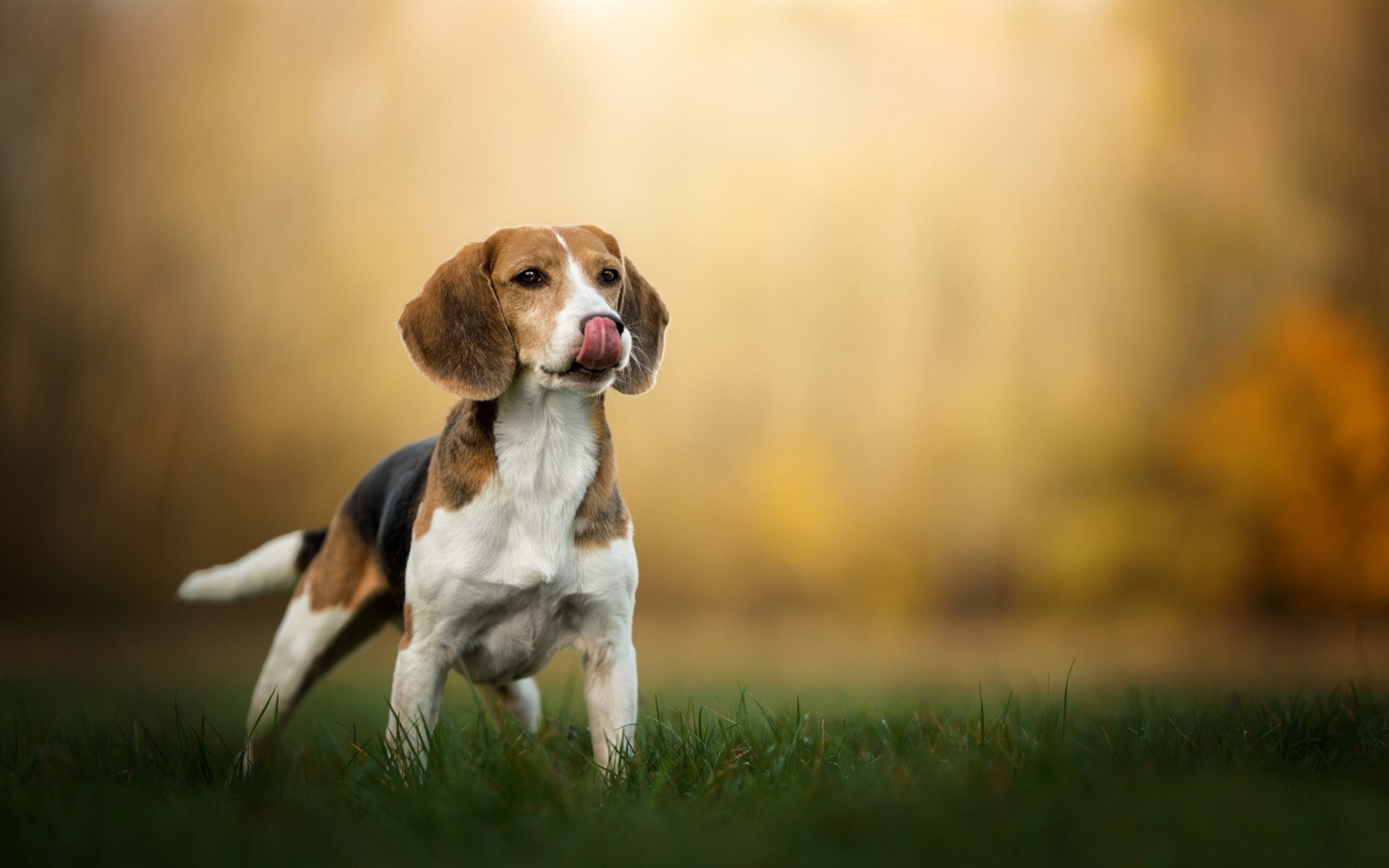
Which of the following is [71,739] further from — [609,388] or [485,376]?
[609,388]

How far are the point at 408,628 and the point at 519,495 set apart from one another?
0.63m

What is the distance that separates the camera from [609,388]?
426 cm

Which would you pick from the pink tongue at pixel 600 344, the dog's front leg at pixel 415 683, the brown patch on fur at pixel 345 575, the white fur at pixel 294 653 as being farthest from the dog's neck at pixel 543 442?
the white fur at pixel 294 653

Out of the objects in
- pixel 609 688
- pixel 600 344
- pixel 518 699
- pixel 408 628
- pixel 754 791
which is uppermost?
pixel 600 344

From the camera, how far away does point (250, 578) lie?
541cm

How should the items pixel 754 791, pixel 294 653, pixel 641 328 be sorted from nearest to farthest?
pixel 754 791 → pixel 641 328 → pixel 294 653

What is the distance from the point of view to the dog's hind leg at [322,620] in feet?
15.9

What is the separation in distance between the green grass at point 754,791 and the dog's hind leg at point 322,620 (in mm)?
291

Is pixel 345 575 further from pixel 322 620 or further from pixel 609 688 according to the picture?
pixel 609 688

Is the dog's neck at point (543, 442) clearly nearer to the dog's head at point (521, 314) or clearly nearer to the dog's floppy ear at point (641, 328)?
the dog's head at point (521, 314)

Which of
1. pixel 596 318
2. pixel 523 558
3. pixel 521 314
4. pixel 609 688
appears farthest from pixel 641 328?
pixel 609 688

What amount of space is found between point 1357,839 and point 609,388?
265cm

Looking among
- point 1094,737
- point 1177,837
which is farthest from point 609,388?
point 1177,837

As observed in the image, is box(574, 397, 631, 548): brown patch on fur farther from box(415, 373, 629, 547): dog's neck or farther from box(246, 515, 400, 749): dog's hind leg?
box(246, 515, 400, 749): dog's hind leg
